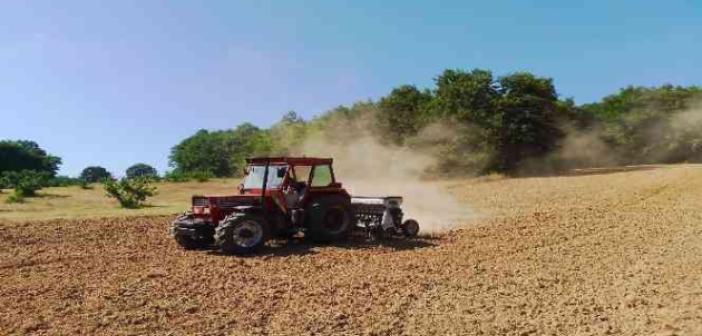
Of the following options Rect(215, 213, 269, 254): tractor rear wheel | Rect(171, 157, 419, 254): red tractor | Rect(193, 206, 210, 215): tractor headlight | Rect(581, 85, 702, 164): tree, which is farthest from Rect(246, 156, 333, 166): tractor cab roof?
Rect(581, 85, 702, 164): tree

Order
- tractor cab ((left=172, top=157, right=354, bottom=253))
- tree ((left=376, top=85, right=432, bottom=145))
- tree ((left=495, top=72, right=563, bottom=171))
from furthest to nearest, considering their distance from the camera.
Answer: tree ((left=376, top=85, right=432, bottom=145)), tree ((left=495, top=72, right=563, bottom=171)), tractor cab ((left=172, top=157, right=354, bottom=253))

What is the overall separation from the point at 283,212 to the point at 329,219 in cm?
115

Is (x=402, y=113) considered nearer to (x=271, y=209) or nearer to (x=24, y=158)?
(x=271, y=209)

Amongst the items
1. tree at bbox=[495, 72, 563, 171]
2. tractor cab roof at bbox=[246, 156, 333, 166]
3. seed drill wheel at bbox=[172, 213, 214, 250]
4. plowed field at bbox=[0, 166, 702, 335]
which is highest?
tree at bbox=[495, 72, 563, 171]

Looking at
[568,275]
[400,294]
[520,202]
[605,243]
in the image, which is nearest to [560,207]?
[520,202]

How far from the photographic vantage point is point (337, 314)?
351 inches

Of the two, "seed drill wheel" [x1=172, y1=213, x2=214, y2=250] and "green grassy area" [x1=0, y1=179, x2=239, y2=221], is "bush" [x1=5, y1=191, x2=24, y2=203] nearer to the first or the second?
"green grassy area" [x1=0, y1=179, x2=239, y2=221]

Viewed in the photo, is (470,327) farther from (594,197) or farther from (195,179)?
(195,179)

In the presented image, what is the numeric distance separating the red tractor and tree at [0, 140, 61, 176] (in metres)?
67.0

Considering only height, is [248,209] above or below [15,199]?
below

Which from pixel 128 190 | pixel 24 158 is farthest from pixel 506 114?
pixel 24 158

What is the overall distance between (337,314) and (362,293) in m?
1.26

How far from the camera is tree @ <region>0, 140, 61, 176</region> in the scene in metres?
78.1

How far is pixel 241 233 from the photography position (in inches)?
548
